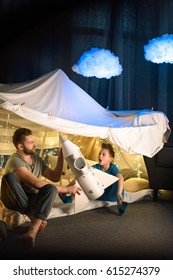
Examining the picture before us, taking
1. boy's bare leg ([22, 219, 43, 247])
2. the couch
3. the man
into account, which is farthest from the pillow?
boy's bare leg ([22, 219, 43, 247])

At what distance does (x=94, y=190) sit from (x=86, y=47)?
2.04 meters

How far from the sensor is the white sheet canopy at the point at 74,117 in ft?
7.96

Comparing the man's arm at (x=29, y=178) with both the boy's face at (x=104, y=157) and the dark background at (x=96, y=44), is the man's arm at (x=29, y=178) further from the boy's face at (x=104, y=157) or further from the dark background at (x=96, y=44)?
the dark background at (x=96, y=44)

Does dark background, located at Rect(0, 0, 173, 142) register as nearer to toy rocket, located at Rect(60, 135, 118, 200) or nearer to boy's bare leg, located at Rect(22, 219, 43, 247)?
toy rocket, located at Rect(60, 135, 118, 200)

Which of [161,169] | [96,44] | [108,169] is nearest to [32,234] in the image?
[108,169]

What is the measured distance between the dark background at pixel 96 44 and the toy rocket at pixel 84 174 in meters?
1.60

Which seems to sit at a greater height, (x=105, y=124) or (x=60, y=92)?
(x=60, y=92)

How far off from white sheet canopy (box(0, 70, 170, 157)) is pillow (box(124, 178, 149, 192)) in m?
0.39

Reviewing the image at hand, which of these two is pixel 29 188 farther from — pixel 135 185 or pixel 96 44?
pixel 96 44

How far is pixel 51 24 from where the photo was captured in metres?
4.04

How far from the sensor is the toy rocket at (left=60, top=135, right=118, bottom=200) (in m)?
2.29

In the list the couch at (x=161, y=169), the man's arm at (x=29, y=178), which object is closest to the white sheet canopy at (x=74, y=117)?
the couch at (x=161, y=169)
